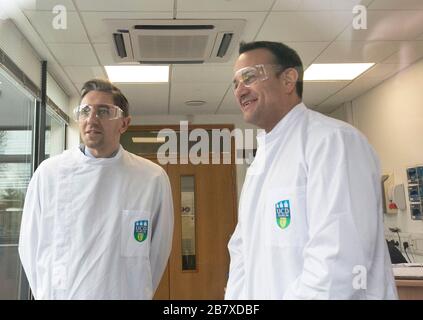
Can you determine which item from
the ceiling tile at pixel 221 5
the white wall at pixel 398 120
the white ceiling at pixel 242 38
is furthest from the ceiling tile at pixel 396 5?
the ceiling tile at pixel 221 5

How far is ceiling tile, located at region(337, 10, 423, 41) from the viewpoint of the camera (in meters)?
1.43

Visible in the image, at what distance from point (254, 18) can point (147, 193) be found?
2.63 ft

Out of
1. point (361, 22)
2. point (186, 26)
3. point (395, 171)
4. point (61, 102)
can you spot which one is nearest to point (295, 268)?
point (186, 26)

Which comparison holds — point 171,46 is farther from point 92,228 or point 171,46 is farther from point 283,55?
point 92,228

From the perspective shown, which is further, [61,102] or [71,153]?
[61,102]

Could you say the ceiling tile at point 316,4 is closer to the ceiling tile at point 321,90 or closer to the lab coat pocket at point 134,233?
the ceiling tile at point 321,90

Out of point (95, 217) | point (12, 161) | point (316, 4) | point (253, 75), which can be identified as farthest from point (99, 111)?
point (12, 161)

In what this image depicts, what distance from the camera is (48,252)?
877mm

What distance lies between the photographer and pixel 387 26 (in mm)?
1474

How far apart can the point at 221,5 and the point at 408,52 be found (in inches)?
31.6

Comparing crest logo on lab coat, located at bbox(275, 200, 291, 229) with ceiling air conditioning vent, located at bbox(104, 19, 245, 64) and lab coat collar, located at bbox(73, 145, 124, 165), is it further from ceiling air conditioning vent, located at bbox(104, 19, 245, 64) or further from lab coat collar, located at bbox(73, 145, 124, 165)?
ceiling air conditioning vent, located at bbox(104, 19, 245, 64)
